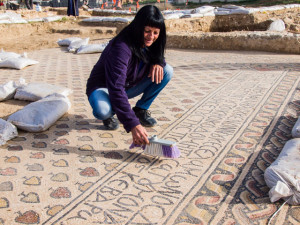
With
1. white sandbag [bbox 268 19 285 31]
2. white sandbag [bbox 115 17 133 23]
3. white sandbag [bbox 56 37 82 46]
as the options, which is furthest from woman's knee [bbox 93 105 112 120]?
white sandbag [bbox 115 17 133 23]

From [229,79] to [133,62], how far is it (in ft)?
8.24

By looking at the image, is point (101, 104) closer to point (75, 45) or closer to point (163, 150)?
point (163, 150)

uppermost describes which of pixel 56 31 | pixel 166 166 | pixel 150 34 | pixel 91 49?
pixel 150 34

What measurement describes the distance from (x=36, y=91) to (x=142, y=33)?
1.94 meters

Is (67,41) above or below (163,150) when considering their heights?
above

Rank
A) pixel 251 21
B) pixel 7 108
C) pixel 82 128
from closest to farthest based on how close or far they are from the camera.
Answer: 1. pixel 82 128
2. pixel 7 108
3. pixel 251 21

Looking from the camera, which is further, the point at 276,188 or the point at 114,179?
the point at 114,179

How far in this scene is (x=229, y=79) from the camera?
186 inches

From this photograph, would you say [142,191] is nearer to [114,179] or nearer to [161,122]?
[114,179]

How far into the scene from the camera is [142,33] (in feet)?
7.79

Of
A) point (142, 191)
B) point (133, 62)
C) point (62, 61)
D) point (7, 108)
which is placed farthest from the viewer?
point (62, 61)

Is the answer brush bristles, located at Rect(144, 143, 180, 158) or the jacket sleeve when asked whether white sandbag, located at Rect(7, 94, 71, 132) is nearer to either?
the jacket sleeve

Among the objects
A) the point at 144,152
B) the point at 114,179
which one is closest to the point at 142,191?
the point at 114,179

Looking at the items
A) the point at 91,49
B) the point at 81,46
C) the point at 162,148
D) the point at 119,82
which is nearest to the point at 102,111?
the point at 119,82
